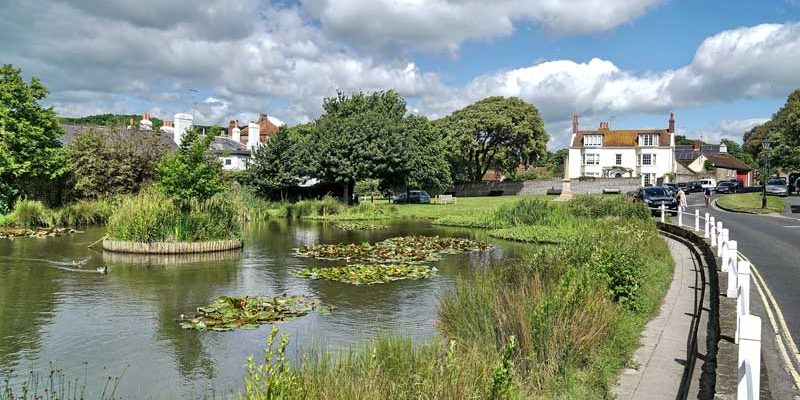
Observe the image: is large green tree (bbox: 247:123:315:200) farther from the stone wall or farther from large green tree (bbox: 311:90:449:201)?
the stone wall

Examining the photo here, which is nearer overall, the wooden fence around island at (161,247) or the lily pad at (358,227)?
the wooden fence around island at (161,247)

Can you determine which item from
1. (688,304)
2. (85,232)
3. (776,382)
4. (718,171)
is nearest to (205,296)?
(688,304)

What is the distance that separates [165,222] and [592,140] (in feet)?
258

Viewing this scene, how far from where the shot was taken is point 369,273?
17.2 meters

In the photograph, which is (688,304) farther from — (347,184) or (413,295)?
(347,184)

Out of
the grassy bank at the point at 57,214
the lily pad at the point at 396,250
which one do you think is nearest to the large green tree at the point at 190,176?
the lily pad at the point at 396,250

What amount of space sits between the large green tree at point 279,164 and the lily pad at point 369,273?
104ft

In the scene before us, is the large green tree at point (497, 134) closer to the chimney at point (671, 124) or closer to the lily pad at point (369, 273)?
the chimney at point (671, 124)

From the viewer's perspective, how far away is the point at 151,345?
33.9ft

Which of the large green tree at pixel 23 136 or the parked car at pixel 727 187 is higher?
the large green tree at pixel 23 136

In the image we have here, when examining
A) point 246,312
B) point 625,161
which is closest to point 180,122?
point 246,312

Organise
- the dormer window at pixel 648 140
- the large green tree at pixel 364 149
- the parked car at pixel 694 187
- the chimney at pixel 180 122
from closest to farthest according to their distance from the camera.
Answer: the large green tree at pixel 364 149 < the chimney at pixel 180 122 < the parked car at pixel 694 187 < the dormer window at pixel 648 140

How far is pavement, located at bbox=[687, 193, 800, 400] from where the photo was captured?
764 centimetres

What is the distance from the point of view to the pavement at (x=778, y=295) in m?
7.64
